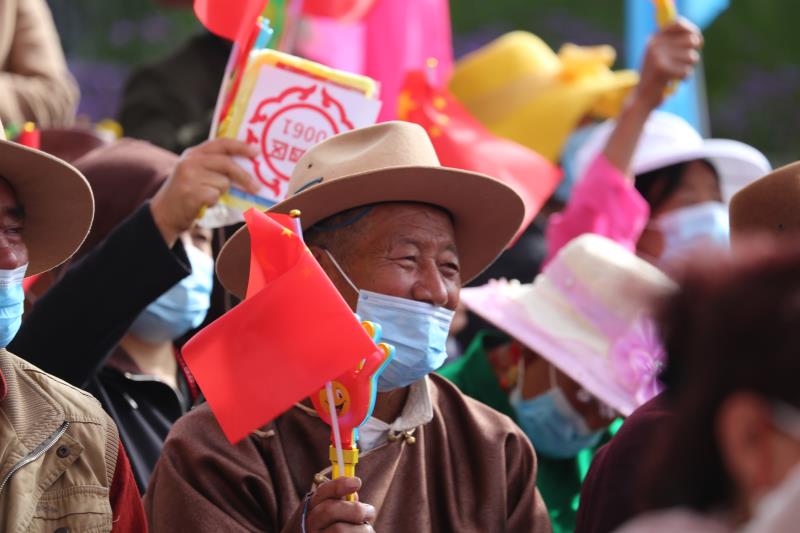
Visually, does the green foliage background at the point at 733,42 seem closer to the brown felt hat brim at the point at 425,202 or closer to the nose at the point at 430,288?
the brown felt hat brim at the point at 425,202

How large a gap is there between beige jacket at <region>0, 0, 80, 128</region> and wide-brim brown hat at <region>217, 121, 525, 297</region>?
2.71 m

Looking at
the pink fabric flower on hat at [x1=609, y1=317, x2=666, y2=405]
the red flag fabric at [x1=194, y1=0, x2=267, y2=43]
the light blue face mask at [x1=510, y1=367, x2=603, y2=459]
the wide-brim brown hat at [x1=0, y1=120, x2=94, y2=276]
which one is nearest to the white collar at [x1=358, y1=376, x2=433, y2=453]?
the wide-brim brown hat at [x1=0, y1=120, x2=94, y2=276]

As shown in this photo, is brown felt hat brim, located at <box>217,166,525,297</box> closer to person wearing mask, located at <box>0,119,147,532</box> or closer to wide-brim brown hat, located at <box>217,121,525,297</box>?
wide-brim brown hat, located at <box>217,121,525,297</box>

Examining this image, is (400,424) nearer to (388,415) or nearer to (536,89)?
(388,415)

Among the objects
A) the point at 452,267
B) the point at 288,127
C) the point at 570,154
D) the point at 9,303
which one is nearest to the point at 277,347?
the point at 9,303

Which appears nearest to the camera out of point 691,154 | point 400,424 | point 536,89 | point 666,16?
point 400,424

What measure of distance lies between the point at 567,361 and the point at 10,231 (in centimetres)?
217

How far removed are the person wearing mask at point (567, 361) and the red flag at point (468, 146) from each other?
60cm

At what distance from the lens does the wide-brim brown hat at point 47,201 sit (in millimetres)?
3268

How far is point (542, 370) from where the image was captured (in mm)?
4961

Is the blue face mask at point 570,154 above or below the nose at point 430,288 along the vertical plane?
below

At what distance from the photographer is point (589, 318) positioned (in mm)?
4922

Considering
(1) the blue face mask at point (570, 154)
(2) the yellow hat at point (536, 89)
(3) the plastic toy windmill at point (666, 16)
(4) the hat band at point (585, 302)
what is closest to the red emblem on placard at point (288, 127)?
(4) the hat band at point (585, 302)

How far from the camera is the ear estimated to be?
1.75m
